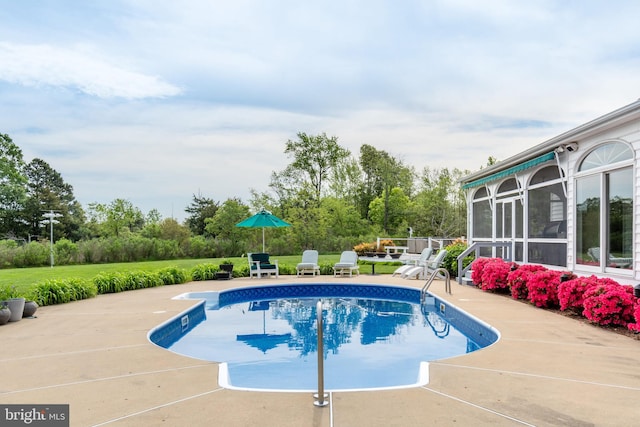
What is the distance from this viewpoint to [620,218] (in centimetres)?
722

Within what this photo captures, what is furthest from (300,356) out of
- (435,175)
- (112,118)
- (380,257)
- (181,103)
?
(435,175)

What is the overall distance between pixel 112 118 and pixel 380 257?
12.2 m

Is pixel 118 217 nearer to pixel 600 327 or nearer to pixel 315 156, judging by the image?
pixel 315 156

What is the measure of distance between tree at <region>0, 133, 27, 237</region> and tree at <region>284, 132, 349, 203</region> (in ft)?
56.6

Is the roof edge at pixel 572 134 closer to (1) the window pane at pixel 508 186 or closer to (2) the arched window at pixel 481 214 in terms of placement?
(1) the window pane at pixel 508 186

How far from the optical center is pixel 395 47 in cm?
1198

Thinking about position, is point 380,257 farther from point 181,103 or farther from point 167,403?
point 167,403

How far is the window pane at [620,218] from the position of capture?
7.00 m

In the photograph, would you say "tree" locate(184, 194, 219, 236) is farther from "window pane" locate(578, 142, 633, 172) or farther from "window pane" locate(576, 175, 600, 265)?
"window pane" locate(578, 142, 633, 172)

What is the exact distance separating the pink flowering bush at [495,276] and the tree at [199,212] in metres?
24.2

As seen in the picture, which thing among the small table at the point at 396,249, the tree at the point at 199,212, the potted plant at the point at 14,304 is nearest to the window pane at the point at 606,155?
the potted plant at the point at 14,304

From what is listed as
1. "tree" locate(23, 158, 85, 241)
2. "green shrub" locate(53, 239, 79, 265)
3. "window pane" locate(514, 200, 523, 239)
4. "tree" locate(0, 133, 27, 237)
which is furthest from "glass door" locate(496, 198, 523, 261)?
"tree" locate(23, 158, 85, 241)

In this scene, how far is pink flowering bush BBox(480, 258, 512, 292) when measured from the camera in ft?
31.5

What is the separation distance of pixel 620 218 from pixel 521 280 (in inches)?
84.0
